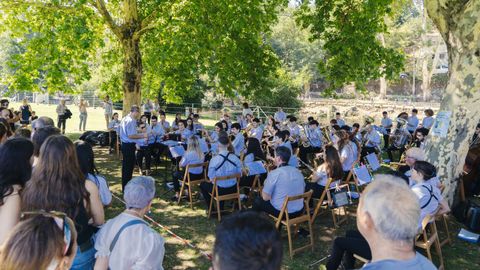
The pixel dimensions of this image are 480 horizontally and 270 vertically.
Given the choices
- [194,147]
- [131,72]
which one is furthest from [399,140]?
[131,72]

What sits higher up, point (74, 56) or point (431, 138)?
point (74, 56)

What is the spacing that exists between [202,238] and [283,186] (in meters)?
1.61

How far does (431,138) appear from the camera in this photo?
6.95m

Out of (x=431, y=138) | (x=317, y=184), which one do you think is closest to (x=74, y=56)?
(x=317, y=184)

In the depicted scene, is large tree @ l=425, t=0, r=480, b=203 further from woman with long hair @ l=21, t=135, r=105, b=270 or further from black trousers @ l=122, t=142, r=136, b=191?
woman with long hair @ l=21, t=135, r=105, b=270

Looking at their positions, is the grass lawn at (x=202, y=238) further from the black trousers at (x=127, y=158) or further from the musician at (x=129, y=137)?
the musician at (x=129, y=137)

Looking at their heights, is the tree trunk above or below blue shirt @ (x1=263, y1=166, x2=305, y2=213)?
above

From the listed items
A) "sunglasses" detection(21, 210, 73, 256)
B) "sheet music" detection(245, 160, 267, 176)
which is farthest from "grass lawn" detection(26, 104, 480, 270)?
"sunglasses" detection(21, 210, 73, 256)

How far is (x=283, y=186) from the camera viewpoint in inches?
202

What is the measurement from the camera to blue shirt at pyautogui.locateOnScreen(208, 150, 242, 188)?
628 cm

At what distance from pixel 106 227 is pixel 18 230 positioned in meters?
1.03

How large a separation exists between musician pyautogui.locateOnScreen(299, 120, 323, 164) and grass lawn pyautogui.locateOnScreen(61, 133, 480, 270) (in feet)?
14.5

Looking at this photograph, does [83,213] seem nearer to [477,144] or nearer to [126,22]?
[477,144]

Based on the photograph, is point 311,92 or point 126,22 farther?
point 311,92
